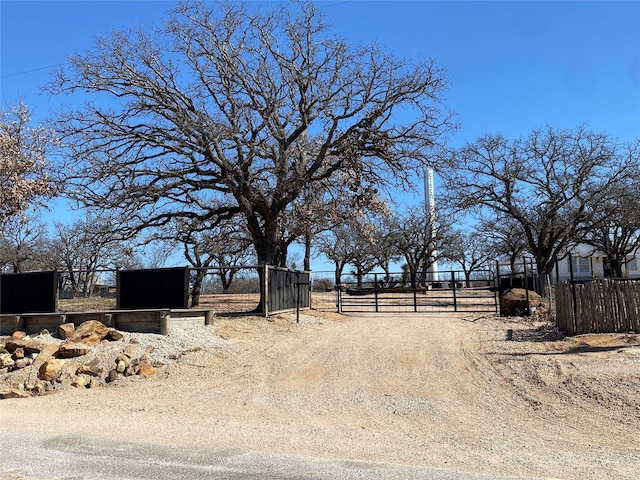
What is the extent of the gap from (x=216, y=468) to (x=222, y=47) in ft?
55.1

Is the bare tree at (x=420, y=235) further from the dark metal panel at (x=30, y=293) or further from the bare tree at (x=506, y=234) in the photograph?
the dark metal panel at (x=30, y=293)

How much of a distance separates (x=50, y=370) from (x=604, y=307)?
498 inches

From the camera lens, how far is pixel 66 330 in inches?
572

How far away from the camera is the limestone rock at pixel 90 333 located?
13695 mm

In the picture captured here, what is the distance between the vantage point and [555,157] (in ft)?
93.2

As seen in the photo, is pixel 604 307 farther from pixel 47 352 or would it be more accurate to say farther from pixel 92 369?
pixel 47 352

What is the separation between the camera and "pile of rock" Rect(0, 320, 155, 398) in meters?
11.9

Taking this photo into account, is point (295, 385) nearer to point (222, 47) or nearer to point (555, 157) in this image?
point (222, 47)

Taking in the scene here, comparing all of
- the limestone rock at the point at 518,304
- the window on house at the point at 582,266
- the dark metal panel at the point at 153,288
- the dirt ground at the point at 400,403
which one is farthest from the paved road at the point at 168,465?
the window on house at the point at 582,266

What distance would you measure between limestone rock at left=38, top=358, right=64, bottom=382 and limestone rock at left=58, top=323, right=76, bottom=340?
7.26 ft

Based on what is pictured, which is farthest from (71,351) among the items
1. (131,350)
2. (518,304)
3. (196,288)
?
(518,304)

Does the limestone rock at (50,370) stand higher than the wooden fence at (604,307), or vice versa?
the wooden fence at (604,307)

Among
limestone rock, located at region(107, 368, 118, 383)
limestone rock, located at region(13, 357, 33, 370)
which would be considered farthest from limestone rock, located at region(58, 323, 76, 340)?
limestone rock, located at region(107, 368, 118, 383)

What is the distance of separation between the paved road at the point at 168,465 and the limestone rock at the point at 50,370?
5.03m
